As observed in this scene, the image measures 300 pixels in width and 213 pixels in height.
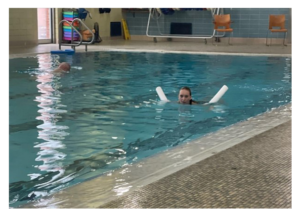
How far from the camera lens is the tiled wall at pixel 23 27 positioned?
47.9ft

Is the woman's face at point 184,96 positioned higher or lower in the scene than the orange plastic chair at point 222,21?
lower

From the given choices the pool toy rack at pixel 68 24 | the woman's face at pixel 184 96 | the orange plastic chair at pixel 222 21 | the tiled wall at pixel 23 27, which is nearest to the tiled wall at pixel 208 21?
the orange plastic chair at pixel 222 21

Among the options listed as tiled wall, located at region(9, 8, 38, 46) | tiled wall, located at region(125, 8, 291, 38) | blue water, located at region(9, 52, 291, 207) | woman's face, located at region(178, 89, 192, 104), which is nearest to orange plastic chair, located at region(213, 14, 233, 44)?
tiled wall, located at region(125, 8, 291, 38)

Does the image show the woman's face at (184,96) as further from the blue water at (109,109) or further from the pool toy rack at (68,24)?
the pool toy rack at (68,24)

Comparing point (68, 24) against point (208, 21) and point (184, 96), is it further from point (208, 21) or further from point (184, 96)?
point (184, 96)

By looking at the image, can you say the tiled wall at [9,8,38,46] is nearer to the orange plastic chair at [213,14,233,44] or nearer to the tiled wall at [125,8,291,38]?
the tiled wall at [125,8,291,38]

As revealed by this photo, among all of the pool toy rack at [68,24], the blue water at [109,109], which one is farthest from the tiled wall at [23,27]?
the blue water at [109,109]

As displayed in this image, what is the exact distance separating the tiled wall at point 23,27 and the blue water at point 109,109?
321cm

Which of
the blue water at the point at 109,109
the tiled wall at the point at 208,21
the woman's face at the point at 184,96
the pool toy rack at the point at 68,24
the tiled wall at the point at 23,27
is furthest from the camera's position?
the tiled wall at the point at 208,21

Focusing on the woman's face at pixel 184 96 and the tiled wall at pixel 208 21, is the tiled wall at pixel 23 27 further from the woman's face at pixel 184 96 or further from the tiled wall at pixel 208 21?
the woman's face at pixel 184 96

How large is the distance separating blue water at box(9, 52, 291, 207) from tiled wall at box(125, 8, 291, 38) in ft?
18.6

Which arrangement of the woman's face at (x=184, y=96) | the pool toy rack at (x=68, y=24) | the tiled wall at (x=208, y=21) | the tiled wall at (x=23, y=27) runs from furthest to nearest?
the tiled wall at (x=208, y=21) < the pool toy rack at (x=68, y=24) < the tiled wall at (x=23, y=27) < the woman's face at (x=184, y=96)

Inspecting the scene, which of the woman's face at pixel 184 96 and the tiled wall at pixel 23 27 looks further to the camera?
the tiled wall at pixel 23 27
